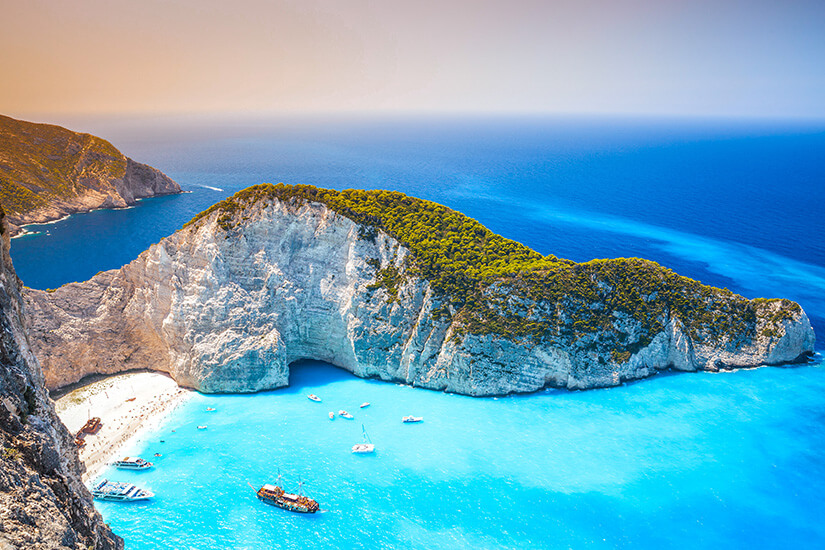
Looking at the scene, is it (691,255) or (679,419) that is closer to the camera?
(679,419)

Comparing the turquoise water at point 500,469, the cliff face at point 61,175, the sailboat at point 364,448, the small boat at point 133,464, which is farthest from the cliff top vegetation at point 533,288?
the cliff face at point 61,175

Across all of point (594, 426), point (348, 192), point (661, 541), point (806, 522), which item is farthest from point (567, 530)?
point (348, 192)

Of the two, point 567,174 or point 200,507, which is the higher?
point 567,174

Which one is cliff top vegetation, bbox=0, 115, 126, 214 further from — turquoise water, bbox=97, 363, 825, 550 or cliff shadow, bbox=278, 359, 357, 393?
turquoise water, bbox=97, 363, 825, 550

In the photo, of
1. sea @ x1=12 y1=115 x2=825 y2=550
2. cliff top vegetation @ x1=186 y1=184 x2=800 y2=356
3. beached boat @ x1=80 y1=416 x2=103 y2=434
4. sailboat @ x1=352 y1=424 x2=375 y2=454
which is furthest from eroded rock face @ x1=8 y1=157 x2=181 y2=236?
sailboat @ x1=352 y1=424 x2=375 y2=454

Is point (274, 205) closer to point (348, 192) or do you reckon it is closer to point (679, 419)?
point (348, 192)

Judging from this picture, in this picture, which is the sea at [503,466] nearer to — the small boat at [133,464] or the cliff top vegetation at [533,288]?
the small boat at [133,464]
